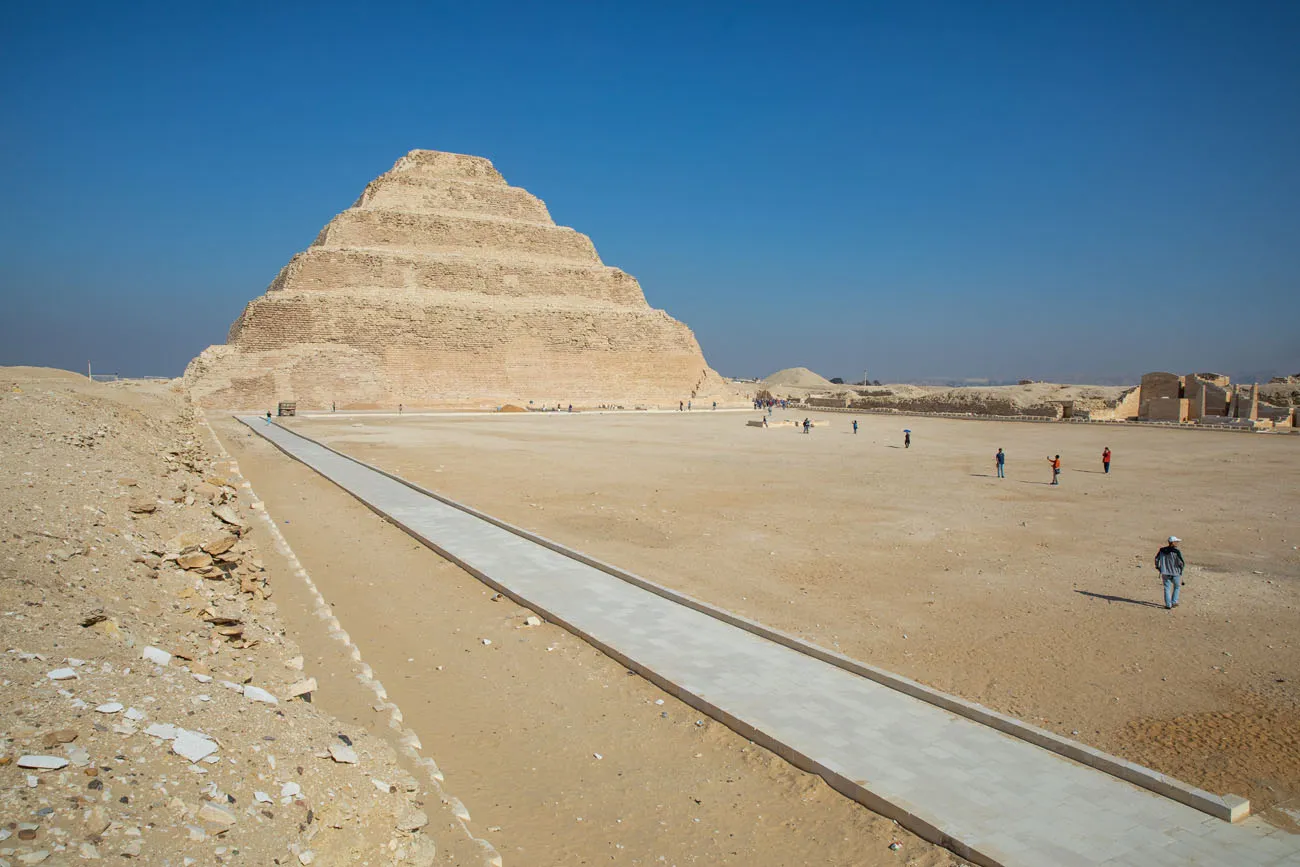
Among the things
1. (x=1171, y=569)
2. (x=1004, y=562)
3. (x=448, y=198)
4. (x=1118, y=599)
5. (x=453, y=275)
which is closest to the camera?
(x=1171, y=569)

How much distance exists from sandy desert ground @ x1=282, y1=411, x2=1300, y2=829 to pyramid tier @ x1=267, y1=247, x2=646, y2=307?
2897 cm

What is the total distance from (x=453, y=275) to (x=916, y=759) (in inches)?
1938

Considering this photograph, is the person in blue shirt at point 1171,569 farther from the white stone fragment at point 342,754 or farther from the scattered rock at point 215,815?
the scattered rock at point 215,815

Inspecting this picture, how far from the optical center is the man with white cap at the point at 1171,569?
659 centimetres

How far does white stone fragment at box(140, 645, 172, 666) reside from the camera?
352 cm

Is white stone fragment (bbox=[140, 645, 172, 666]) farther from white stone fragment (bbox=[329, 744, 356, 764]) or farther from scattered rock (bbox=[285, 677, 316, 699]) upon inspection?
white stone fragment (bbox=[329, 744, 356, 764])

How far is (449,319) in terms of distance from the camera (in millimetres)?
45969

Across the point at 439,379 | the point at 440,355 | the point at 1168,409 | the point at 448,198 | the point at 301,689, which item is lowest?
the point at 301,689

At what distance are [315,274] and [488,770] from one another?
154ft

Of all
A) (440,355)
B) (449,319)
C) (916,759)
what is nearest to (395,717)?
(916,759)

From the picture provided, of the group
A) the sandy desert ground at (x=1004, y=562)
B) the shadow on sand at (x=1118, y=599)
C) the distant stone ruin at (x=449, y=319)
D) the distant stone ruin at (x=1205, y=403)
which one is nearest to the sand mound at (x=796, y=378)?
the distant stone ruin at (x=449, y=319)

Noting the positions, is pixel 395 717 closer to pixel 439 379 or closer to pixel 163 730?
pixel 163 730

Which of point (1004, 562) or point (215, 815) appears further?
point (1004, 562)

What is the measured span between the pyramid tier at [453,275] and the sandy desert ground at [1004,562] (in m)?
29.0
